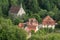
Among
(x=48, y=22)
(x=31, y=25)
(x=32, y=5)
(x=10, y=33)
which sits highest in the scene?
(x=10, y=33)

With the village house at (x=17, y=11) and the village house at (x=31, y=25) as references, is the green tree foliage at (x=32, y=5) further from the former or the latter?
the village house at (x=31, y=25)

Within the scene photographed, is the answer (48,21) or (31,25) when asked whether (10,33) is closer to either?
(31,25)

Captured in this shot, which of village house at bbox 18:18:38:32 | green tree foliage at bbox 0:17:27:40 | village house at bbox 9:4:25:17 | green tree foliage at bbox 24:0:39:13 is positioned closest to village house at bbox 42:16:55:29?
village house at bbox 18:18:38:32

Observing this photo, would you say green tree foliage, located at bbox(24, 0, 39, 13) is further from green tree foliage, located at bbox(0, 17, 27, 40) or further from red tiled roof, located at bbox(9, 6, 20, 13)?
green tree foliage, located at bbox(0, 17, 27, 40)

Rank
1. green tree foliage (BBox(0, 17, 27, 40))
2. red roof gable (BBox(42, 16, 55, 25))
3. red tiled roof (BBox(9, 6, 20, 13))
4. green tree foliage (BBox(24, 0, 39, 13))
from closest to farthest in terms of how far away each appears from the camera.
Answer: green tree foliage (BBox(0, 17, 27, 40)), red roof gable (BBox(42, 16, 55, 25)), red tiled roof (BBox(9, 6, 20, 13)), green tree foliage (BBox(24, 0, 39, 13))

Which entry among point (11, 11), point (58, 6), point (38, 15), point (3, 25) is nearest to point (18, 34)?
point (3, 25)

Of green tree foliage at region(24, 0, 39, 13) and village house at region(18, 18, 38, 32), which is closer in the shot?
village house at region(18, 18, 38, 32)

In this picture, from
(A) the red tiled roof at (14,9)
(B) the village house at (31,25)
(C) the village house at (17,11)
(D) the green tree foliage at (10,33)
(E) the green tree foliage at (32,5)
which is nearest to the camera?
(D) the green tree foliage at (10,33)

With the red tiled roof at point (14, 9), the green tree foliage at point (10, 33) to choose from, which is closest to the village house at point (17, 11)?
the red tiled roof at point (14, 9)

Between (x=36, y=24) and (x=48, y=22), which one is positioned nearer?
(x=36, y=24)

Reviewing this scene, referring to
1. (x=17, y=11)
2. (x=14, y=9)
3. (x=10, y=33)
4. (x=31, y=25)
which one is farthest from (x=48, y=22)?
(x=10, y=33)

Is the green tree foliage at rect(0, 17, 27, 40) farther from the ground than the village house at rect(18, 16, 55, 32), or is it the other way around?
the green tree foliage at rect(0, 17, 27, 40)
